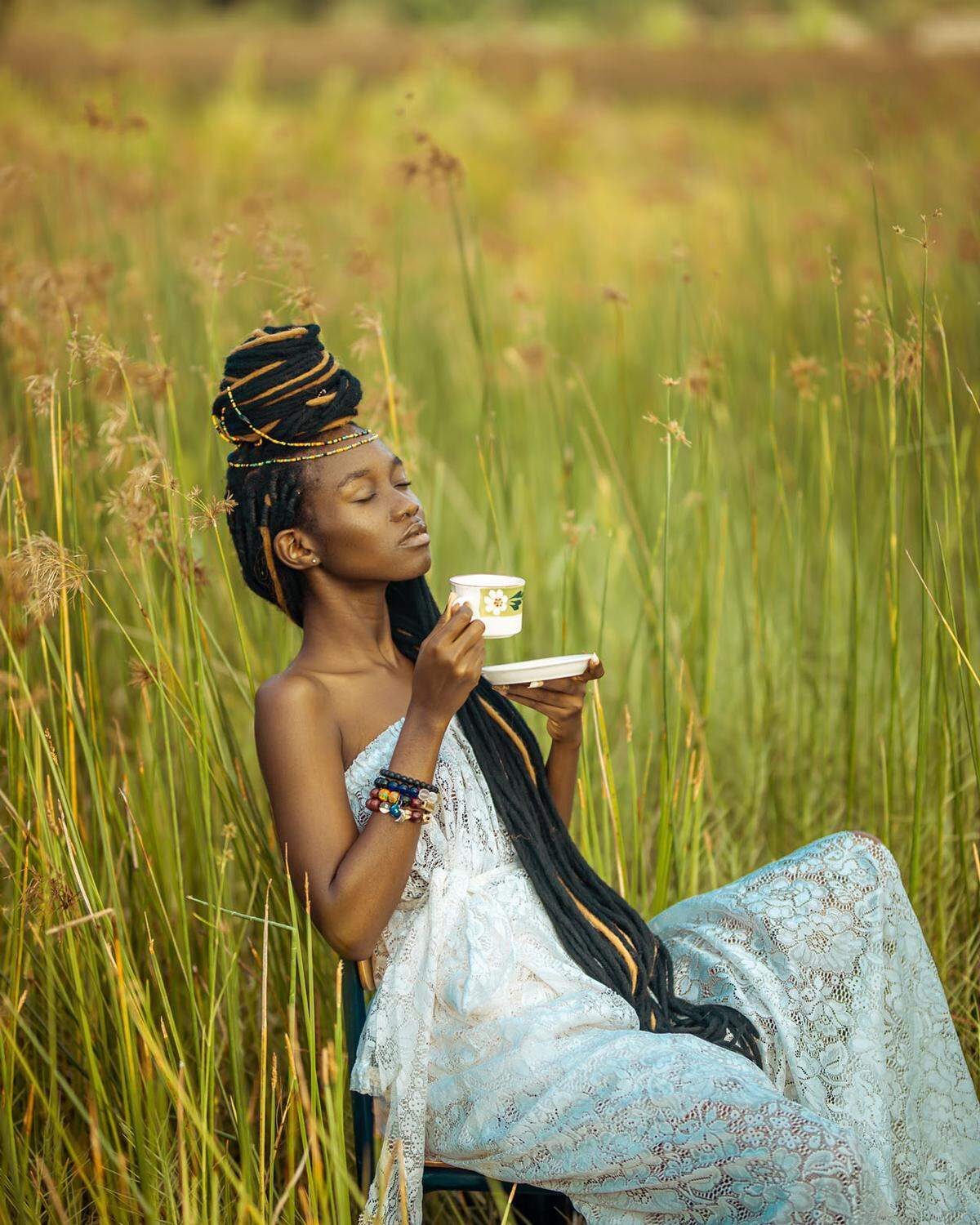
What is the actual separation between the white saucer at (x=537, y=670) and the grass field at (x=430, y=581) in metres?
0.34

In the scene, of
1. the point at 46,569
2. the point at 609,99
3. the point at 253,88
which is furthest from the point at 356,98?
the point at 46,569

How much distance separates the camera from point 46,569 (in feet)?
5.02

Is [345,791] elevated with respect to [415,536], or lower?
lower

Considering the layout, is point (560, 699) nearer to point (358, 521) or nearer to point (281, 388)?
point (358, 521)

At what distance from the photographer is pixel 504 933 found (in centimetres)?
156

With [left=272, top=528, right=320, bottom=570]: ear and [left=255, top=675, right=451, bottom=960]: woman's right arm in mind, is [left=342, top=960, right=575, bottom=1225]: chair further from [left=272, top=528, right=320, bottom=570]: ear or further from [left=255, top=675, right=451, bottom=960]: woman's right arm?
[left=272, top=528, right=320, bottom=570]: ear

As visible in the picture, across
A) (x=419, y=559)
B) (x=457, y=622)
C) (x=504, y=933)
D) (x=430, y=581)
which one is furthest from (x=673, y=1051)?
(x=430, y=581)

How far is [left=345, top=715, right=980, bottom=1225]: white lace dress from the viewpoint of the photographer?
1319 mm

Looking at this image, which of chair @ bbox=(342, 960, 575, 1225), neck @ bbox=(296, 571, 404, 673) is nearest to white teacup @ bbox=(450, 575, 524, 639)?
neck @ bbox=(296, 571, 404, 673)

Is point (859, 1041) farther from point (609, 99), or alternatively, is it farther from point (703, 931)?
point (609, 99)

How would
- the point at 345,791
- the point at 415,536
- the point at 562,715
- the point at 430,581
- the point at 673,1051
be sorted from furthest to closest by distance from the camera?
the point at 430,581 < the point at 562,715 < the point at 415,536 < the point at 345,791 < the point at 673,1051

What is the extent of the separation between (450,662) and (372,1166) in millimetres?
691

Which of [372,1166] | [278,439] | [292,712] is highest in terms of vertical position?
[278,439]

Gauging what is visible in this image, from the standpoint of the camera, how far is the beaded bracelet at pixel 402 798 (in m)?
1.46
